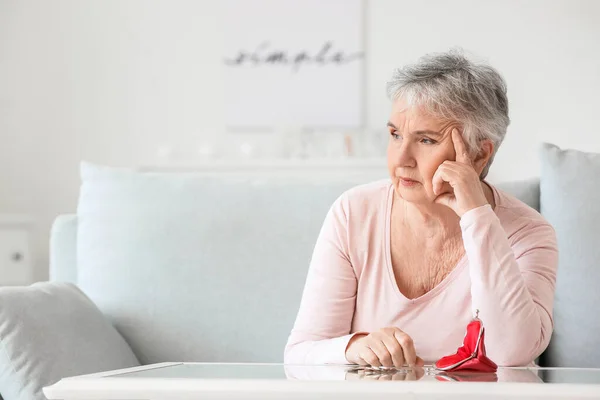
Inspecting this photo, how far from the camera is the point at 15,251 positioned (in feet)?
→ 13.3

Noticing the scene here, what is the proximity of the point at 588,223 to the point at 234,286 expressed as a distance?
888 millimetres

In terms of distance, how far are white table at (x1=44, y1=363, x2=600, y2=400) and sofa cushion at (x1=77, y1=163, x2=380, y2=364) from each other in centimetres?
102

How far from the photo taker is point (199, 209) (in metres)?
2.21

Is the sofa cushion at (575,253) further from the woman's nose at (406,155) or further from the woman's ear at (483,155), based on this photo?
the woman's nose at (406,155)

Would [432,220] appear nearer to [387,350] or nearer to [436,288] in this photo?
[436,288]

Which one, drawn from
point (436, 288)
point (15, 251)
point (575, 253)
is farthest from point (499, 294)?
point (15, 251)

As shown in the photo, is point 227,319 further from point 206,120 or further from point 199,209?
point 206,120

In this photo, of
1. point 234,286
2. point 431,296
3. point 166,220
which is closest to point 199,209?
point 166,220

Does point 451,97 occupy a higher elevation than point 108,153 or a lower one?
higher

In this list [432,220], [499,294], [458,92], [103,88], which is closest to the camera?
[499,294]

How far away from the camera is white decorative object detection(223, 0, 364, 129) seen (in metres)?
4.56

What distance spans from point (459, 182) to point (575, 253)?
57 cm

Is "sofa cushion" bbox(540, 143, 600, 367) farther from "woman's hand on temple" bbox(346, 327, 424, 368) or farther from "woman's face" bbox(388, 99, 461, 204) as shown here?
"woman's hand on temple" bbox(346, 327, 424, 368)

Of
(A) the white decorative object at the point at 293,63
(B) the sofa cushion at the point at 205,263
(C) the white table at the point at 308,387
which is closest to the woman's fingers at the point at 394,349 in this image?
(C) the white table at the point at 308,387
